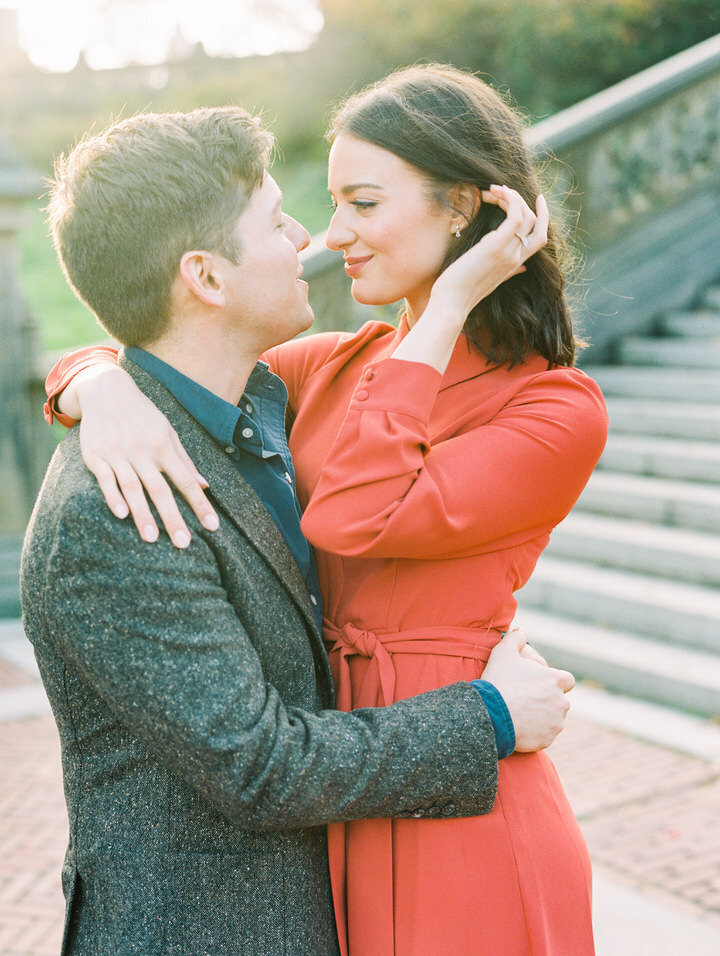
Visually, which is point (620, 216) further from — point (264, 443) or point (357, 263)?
point (264, 443)

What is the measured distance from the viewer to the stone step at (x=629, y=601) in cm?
559

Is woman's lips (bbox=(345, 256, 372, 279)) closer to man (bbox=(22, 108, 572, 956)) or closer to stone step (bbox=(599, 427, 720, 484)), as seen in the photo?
man (bbox=(22, 108, 572, 956))

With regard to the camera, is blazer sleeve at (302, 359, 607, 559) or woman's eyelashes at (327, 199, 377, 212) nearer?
blazer sleeve at (302, 359, 607, 559)

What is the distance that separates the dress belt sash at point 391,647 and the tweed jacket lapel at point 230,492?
0.51 ft

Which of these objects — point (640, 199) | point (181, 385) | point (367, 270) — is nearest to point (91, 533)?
point (181, 385)

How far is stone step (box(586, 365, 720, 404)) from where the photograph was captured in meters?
7.36

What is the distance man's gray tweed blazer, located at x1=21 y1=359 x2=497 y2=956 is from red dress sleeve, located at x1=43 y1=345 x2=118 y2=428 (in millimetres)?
335

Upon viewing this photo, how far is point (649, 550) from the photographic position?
6215 millimetres

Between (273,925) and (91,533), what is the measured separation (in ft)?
2.49

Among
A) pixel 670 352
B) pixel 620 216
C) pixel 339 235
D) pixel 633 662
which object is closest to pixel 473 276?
pixel 339 235

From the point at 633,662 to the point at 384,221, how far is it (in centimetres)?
401

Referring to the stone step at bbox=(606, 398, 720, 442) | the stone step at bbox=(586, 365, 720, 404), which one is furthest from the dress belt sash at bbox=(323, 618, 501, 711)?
the stone step at bbox=(586, 365, 720, 404)

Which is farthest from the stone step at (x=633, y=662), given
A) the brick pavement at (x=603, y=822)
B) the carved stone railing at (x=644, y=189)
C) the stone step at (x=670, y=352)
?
the carved stone railing at (x=644, y=189)

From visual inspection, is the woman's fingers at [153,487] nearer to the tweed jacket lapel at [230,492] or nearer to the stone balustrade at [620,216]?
the tweed jacket lapel at [230,492]
